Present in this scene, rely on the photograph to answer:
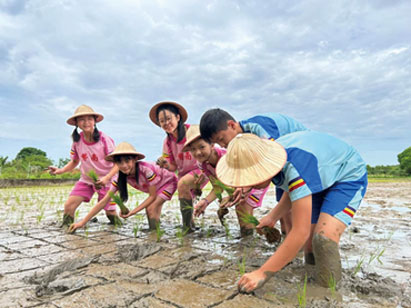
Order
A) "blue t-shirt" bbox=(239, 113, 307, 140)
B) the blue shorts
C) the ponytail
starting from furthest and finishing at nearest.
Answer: the ponytail, "blue t-shirt" bbox=(239, 113, 307, 140), the blue shorts

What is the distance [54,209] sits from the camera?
6223 mm

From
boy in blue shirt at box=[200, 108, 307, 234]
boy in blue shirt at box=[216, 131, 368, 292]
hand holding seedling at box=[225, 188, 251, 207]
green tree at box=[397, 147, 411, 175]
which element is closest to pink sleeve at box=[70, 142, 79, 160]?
boy in blue shirt at box=[200, 108, 307, 234]

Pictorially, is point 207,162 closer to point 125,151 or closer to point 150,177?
point 150,177

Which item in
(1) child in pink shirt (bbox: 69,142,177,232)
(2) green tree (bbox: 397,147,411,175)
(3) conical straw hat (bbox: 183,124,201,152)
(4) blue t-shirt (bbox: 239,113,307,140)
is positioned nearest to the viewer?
(4) blue t-shirt (bbox: 239,113,307,140)

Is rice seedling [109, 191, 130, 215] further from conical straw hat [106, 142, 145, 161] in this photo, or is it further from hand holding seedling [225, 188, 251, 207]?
hand holding seedling [225, 188, 251, 207]

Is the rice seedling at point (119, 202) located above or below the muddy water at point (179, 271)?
above

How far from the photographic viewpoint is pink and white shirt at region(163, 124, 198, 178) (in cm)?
406

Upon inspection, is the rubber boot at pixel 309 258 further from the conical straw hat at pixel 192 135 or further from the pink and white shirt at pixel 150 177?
the pink and white shirt at pixel 150 177

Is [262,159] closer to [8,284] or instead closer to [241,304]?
[241,304]

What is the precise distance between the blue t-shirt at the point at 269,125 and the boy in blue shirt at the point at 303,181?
1.95ft

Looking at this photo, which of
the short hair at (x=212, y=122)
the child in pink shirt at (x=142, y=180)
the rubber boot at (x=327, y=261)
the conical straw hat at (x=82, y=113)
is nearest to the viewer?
the rubber boot at (x=327, y=261)

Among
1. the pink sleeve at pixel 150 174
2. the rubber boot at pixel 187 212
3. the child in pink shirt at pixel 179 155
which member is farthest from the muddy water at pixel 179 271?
the pink sleeve at pixel 150 174

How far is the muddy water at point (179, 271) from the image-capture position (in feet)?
6.05

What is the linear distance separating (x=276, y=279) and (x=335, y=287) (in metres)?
0.36
